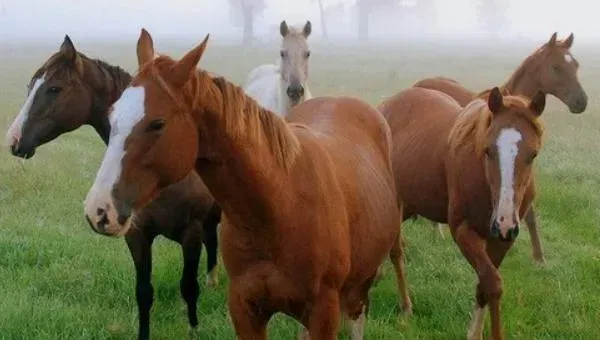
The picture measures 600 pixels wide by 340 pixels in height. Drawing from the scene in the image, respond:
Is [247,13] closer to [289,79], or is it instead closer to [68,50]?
[289,79]

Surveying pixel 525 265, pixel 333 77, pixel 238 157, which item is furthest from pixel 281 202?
pixel 333 77

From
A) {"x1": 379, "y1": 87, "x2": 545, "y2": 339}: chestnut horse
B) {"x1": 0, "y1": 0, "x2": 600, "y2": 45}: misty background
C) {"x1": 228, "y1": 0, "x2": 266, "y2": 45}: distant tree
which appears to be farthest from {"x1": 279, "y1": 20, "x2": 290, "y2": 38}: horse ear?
{"x1": 0, "y1": 0, "x2": 600, "y2": 45}: misty background

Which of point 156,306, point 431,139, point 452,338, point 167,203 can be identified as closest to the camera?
point 167,203

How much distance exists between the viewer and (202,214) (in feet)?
15.9

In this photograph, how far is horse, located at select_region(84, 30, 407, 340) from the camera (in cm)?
256

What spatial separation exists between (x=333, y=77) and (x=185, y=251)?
2916cm

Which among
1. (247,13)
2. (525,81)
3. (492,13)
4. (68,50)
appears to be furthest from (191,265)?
(492,13)

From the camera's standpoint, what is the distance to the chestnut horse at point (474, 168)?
4234mm

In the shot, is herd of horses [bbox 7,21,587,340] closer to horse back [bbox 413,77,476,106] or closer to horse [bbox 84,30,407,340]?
horse [bbox 84,30,407,340]

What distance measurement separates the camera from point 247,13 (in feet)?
268

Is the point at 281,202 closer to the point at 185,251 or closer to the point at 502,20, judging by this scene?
the point at 185,251

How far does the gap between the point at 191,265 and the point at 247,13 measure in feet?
260

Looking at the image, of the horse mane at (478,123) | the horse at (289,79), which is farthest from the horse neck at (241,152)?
the horse at (289,79)

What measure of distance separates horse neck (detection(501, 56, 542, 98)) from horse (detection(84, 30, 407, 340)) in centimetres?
393
